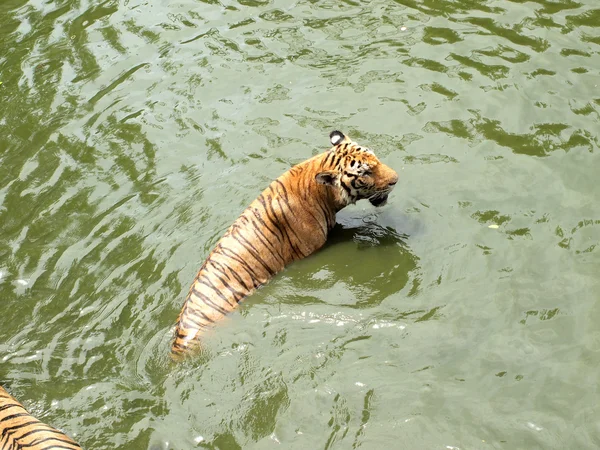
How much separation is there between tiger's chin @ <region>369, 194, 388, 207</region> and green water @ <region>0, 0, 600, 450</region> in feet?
0.67

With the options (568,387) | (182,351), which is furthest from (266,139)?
(568,387)

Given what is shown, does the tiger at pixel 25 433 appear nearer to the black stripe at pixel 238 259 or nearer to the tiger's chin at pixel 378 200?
the black stripe at pixel 238 259

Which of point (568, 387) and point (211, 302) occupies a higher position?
point (211, 302)

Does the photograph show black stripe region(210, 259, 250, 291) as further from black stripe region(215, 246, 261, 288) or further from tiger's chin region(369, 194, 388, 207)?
tiger's chin region(369, 194, 388, 207)

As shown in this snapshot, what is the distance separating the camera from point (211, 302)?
16.0ft

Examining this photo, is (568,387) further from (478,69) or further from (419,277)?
(478,69)

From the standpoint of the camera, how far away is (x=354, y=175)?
5.31 m

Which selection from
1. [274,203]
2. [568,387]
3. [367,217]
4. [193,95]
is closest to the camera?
[568,387]

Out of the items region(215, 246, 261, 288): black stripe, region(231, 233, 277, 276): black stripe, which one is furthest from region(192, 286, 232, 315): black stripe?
region(231, 233, 277, 276): black stripe

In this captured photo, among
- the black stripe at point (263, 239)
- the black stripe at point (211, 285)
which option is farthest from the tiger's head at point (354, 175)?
the black stripe at point (211, 285)

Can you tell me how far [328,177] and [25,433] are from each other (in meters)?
2.62

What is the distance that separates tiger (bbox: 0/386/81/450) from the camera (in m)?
3.79

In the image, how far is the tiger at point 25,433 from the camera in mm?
3793

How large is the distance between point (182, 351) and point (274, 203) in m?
1.34
